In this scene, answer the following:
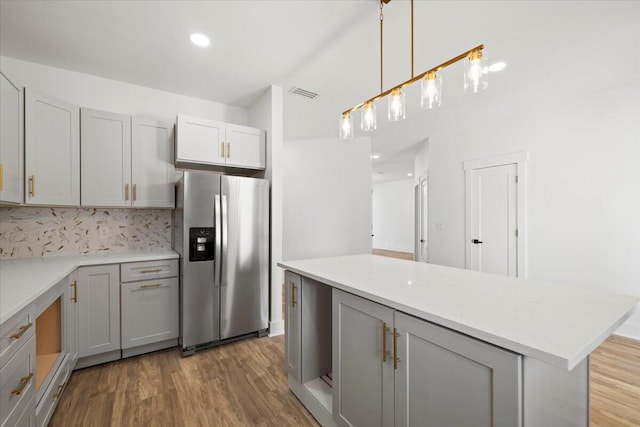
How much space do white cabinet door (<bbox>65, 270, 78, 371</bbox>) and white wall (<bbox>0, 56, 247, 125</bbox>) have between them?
1740 mm

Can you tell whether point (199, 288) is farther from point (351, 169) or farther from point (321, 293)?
point (351, 169)

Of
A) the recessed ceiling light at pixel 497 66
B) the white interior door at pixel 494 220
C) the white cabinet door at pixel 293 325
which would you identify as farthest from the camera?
the white interior door at pixel 494 220

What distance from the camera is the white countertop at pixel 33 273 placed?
1.28 meters

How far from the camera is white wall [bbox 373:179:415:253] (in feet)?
31.7

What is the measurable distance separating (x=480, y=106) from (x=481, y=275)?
3.01 metres

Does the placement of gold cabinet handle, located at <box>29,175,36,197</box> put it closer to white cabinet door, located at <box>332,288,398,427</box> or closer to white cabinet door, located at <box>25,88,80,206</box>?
white cabinet door, located at <box>25,88,80,206</box>

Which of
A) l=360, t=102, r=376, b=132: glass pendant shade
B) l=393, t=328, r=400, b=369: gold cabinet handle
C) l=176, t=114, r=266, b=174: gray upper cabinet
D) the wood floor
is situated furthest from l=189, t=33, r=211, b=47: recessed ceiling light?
the wood floor

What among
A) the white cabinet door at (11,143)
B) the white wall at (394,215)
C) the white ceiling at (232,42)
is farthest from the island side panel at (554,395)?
the white wall at (394,215)

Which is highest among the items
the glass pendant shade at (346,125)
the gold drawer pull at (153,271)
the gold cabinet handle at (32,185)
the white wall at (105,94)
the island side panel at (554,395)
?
the white wall at (105,94)

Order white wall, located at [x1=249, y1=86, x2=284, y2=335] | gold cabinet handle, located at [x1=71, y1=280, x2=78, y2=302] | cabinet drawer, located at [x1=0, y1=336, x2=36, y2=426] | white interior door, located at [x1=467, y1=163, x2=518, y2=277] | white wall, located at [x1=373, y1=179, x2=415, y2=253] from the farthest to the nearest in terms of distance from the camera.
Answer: white wall, located at [x1=373, y1=179, x2=415, y2=253] < white interior door, located at [x1=467, y1=163, x2=518, y2=277] < white wall, located at [x1=249, y1=86, x2=284, y2=335] < gold cabinet handle, located at [x1=71, y1=280, x2=78, y2=302] < cabinet drawer, located at [x1=0, y1=336, x2=36, y2=426]

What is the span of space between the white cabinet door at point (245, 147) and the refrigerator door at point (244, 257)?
0.32 metres

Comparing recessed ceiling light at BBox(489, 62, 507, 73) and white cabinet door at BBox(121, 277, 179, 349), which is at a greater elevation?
recessed ceiling light at BBox(489, 62, 507, 73)

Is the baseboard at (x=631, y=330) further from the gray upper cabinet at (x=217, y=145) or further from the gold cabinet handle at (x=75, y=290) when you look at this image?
the gold cabinet handle at (x=75, y=290)

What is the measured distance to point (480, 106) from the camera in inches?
147
